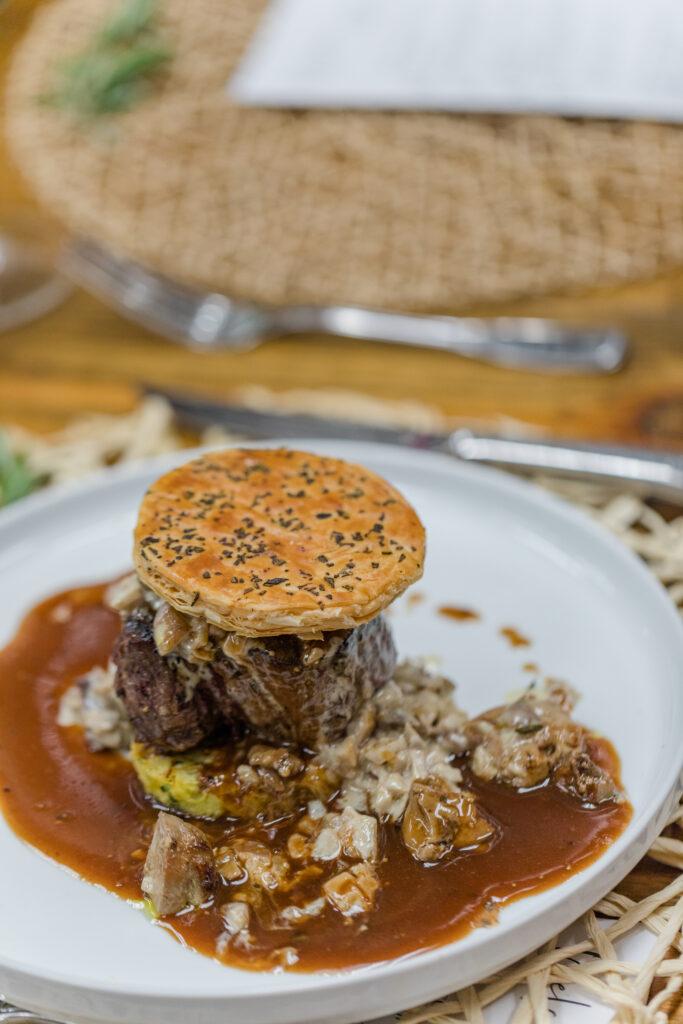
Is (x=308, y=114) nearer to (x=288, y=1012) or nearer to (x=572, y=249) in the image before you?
(x=572, y=249)

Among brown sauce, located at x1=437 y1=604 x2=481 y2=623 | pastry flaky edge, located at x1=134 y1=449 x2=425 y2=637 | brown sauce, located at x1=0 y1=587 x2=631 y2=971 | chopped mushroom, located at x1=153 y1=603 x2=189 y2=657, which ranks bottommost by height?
brown sauce, located at x1=437 y1=604 x2=481 y2=623

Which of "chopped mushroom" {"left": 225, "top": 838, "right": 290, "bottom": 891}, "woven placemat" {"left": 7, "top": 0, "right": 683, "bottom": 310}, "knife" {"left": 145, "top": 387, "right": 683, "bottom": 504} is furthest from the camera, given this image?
"woven placemat" {"left": 7, "top": 0, "right": 683, "bottom": 310}

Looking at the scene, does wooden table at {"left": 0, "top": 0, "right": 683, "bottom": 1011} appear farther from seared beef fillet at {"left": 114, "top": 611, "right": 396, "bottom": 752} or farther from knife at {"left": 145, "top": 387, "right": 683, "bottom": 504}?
seared beef fillet at {"left": 114, "top": 611, "right": 396, "bottom": 752}

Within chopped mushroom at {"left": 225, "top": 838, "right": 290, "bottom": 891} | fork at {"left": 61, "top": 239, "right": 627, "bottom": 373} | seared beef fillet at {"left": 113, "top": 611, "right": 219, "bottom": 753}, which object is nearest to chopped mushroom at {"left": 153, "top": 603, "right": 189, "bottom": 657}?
seared beef fillet at {"left": 113, "top": 611, "right": 219, "bottom": 753}

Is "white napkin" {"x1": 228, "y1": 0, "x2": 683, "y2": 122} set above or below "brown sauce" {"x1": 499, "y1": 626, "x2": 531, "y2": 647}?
above

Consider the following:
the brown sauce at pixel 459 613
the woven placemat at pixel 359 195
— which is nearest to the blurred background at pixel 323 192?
the woven placemat at pixel 359 195

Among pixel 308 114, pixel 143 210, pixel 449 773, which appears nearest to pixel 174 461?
pixel 449 773

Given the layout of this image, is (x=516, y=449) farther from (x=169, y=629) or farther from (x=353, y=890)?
(x=353, y=890)
